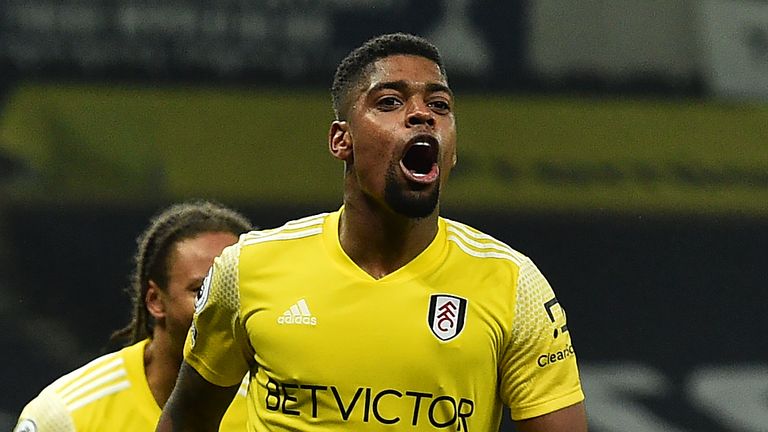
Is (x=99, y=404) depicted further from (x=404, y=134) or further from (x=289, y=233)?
(x=404, y=134)

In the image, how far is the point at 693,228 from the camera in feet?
17.3

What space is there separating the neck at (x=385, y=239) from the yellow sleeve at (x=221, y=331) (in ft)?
0.71

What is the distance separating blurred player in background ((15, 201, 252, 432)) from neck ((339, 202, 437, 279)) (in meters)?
1.00

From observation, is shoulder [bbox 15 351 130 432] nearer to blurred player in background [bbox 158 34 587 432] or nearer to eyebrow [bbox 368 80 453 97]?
blurred player in background [bbox 158 34 587 432]

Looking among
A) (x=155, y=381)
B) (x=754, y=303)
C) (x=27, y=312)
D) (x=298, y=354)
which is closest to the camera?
(x=298, y=354)

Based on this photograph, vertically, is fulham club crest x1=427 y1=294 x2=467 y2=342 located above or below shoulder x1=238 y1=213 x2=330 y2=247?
below

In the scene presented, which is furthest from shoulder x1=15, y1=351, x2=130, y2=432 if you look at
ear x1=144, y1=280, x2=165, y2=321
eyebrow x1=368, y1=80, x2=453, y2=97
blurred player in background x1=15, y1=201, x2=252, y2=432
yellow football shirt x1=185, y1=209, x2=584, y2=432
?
eyebrow x1=368, y1=80, x2=453, y2=97

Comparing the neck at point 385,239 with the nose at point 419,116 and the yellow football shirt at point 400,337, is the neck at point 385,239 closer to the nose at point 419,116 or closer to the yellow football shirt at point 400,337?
the yellow football shirt at point 400,337

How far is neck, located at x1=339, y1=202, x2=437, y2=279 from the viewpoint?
2529mm

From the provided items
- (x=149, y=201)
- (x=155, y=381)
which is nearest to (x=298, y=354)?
(x=155, y=381)

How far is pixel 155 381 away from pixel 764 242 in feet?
8.88

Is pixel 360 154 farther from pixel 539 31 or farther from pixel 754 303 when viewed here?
pixel 754 303

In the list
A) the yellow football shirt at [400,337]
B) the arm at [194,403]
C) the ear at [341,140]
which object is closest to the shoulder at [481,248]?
the yellow football shirt at [400,337]

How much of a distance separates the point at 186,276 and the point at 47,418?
0.47 metres
